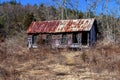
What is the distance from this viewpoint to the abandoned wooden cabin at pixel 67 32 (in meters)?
29.4

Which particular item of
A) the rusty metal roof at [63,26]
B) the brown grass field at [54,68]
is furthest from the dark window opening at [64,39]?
the brown grass field at [54,68]

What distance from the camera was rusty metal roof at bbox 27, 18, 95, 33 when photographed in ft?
96.2

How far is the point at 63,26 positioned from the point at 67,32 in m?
1.04

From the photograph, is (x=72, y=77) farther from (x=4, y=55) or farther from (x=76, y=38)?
(x=76, y=38)

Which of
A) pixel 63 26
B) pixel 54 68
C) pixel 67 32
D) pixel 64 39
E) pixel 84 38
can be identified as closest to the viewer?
pixel 54 68

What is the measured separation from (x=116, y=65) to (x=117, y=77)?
1.53 meters

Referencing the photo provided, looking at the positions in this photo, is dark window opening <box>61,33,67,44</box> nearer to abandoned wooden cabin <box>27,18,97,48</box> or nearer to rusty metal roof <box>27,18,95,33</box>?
abandoned wooden cabin <box>27,18,97,48</box>

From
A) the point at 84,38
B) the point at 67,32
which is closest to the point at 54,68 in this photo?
the point at 67,32

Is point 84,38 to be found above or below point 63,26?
below

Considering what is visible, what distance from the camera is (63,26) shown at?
30.7 m

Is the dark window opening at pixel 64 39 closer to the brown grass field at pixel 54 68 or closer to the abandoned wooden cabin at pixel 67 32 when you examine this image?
the abandoned wooden cabin at pixel 67 32

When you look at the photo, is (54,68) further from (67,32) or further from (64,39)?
(64,39)

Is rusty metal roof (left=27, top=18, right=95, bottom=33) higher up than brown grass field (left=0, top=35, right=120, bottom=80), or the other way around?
rusty metal roof (left=27, top=18, right=95, bottom=33)

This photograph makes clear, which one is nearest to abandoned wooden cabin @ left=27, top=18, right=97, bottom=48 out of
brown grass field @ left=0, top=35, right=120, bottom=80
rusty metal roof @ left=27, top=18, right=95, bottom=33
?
rusty metal roof @ left=27, top=18, right=95, bottom=33
